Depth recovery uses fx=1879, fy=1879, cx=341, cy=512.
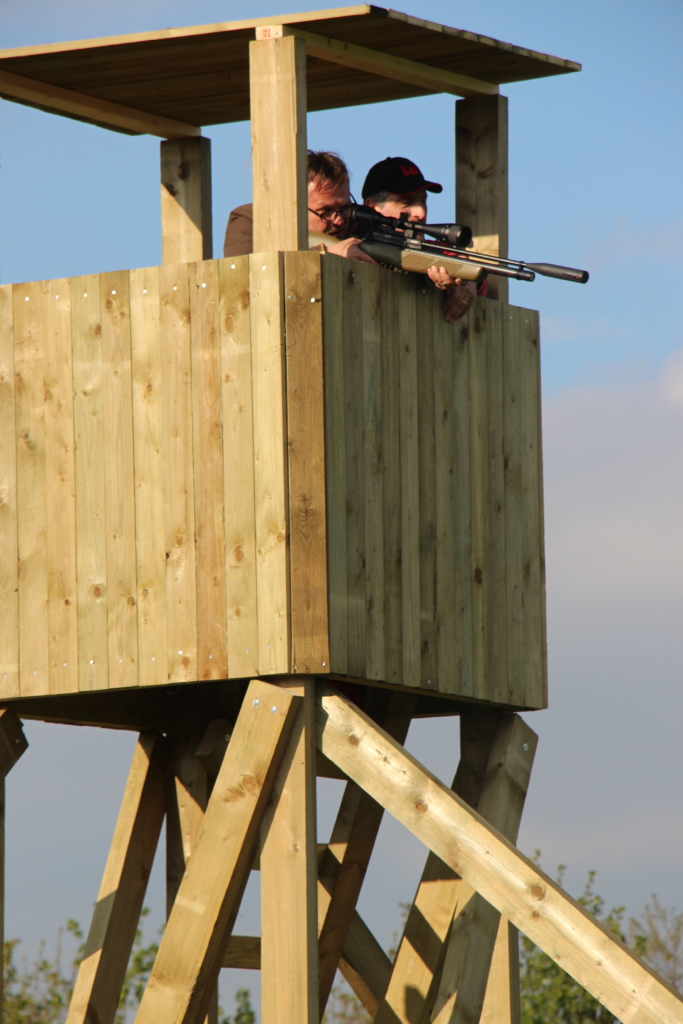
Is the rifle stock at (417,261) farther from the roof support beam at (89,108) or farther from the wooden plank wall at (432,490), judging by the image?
the roof support beam at (89,108)

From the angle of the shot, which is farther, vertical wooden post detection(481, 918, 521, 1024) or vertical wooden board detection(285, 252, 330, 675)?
vertical wooden post detection(481, 918, 521, 1024)

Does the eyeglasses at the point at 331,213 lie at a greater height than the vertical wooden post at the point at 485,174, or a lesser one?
lesser

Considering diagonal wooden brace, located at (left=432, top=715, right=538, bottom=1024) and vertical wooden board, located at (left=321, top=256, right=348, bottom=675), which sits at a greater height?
vertical wooden board, located at (left=321, top=256, right=348, bottom=675)

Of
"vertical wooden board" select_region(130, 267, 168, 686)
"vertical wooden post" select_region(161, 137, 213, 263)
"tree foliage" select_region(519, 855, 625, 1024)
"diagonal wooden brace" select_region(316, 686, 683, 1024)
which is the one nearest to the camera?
"diagonal wooden brace" select_region(316, 686, 683, 1024)

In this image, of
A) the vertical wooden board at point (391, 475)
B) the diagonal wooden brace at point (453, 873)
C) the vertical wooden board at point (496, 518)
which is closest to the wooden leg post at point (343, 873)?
the diagonal wooden brace at point (453, 873)

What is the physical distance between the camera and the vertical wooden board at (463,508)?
29.1ft

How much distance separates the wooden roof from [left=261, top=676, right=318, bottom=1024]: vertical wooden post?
2.92 m

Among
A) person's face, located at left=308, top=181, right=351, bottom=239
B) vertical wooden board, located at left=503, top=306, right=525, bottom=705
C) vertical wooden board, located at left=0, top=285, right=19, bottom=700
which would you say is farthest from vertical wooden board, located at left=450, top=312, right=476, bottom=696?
vertical wooden board, located at left=0, top=285, right=19, bottom=700

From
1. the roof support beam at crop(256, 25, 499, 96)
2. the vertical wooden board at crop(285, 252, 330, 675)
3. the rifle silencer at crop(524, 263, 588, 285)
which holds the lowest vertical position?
the vertical wooden board at crop(285, 252, 330, 675)

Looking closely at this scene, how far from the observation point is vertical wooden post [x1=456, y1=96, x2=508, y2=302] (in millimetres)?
9594

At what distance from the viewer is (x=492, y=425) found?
30.3 feet

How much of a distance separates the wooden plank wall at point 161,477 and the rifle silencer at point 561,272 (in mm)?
1123

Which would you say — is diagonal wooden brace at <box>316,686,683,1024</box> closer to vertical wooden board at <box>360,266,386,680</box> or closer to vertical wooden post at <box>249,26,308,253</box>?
vertical wooden board at <box>360,266,386,680</box>

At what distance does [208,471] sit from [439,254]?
4.99 feet
